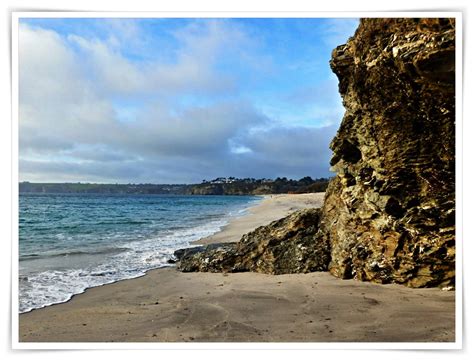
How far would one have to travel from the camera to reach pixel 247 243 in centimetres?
938

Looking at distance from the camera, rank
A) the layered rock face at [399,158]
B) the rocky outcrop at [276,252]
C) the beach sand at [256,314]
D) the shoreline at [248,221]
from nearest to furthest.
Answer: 1. the beach sand at [256,314]
2. the layered rock face at [399,158]
3. the rocky outcrop at [276,252]
4. the shoreline at [248,221]

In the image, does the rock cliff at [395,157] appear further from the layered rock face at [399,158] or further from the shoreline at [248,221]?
the shoreline at [248,221]

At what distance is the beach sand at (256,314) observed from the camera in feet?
16.0

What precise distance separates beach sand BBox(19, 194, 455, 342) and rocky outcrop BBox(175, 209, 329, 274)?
0.61 meters

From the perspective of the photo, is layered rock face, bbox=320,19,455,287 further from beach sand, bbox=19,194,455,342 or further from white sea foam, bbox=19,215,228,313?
white sea foam, bbox=19,215,228,313

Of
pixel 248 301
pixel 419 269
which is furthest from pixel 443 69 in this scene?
pixel 248 301

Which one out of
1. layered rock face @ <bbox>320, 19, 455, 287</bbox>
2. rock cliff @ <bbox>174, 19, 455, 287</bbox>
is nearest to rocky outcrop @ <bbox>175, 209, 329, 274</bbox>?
rock cliff @ <bbox>174, 19, 455, 287</bbox>

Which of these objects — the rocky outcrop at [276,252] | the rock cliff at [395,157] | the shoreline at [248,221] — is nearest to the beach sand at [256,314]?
the rock cliff at [395,157]

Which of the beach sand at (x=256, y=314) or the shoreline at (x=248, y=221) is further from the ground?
the beach sand at (x=256, y=314)

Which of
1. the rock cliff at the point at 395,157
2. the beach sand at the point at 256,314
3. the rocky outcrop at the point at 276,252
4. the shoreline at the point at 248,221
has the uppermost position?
the rock cliff at the point at 395,157

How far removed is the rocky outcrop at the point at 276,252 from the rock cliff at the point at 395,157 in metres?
0.09
